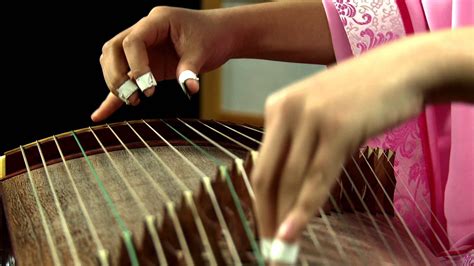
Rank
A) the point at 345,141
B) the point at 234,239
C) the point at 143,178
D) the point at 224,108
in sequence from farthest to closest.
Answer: the point at 224,108
the point at 143,178
the point at 234,239
the point at 345,141

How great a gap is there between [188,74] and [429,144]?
46cm

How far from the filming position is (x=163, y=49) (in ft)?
3.90

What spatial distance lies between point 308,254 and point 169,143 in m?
0.44

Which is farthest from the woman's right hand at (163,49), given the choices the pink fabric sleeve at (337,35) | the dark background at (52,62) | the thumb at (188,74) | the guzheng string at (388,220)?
the dark background at (52,62)

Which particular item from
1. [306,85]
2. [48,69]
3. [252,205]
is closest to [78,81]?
[48,69]

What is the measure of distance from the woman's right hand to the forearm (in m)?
0.05

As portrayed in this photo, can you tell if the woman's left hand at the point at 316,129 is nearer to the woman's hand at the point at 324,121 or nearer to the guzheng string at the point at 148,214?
the woman's hand at the point at 324,121

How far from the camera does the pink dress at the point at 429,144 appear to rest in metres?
1.05

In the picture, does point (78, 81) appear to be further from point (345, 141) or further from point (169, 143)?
point (345, 141)

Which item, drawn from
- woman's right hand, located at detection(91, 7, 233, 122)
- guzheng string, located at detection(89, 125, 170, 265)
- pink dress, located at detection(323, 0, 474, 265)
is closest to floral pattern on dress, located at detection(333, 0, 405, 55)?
pink dress, located at detection(323, 0, 474, 265)

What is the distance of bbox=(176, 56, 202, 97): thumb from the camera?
105 cm

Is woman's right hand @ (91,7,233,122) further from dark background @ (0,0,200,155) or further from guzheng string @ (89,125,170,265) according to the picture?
dark background @ (0,0,200,155)

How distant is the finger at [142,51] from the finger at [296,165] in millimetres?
607

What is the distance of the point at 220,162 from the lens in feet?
3.15
